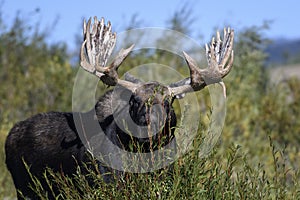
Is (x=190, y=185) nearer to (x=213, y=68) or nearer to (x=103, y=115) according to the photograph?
(x=213, y=68)

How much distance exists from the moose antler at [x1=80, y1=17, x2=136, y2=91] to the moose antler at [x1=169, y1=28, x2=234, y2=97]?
2.05 feet

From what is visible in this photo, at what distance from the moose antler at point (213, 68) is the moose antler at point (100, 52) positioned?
624 millimetres

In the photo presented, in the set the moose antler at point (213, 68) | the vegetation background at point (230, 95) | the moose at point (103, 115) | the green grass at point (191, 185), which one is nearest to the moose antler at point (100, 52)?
the moose at point (103, 115)

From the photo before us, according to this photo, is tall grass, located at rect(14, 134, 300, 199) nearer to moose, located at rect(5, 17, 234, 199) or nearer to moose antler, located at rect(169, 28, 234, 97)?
moose, located at rect(5, 17, 234, 199)

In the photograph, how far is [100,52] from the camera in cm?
710

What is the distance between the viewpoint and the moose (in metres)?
6.88

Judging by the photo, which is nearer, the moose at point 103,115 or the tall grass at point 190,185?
the tall grass at point 190,185

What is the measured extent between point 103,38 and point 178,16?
10115 mm

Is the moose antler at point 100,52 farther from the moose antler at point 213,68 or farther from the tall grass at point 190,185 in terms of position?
the tall grass at point 190,185

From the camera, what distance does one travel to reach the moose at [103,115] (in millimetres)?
6875

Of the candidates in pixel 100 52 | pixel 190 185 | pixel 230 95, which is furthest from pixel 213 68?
pixel 230 95

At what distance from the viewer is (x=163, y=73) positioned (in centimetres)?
1338

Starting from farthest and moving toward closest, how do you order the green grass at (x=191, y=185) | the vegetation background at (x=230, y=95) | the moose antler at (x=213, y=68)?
the vegetation background at (x=230, y=95) → the moose antler at (x=213, y=68) → the green grass at (x=191, y=185)

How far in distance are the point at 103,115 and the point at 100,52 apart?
2.53ft
